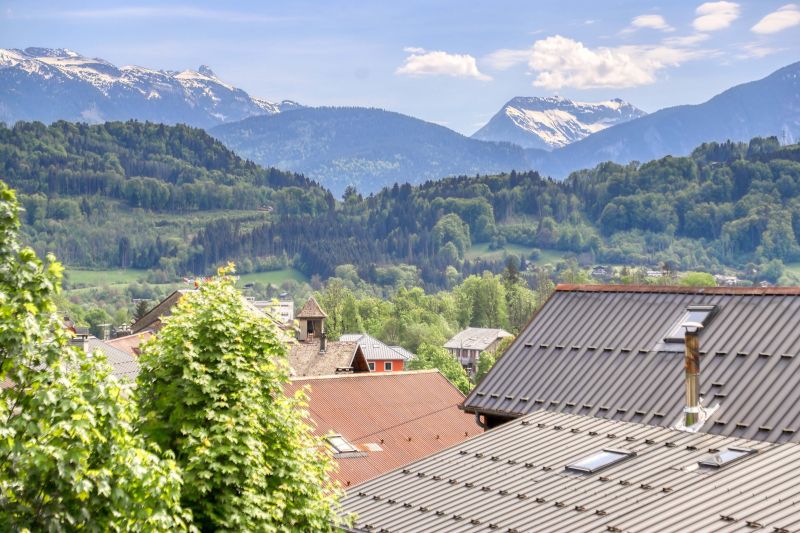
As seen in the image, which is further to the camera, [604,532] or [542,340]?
[542,340]

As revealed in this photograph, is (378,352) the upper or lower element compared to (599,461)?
lower

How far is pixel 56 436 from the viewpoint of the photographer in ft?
47.3

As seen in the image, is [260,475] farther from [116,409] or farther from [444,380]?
[444,380]

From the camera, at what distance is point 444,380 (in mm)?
60031

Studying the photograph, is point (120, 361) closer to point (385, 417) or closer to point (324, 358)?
point (324, 358)

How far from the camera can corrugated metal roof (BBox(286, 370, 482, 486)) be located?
49625mm

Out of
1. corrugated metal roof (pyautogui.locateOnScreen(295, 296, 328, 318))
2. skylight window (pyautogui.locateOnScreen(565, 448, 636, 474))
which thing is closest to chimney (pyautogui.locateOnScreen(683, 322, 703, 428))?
skylight window (pyautogui.locateOnScreen(565, 448, 636, 474))

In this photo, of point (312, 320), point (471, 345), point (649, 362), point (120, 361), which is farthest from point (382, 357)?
point (649, 362)

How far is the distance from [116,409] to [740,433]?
15.8 m

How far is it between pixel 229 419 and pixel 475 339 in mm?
153340

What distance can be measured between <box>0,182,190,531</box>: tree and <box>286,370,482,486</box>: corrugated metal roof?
104 ft

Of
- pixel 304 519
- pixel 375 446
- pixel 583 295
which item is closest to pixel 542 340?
pixel 583 295

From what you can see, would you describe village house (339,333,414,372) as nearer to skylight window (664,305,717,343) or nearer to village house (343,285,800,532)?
village house (343,285,800,532)

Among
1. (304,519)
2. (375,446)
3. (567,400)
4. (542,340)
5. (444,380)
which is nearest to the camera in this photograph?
(304,519)
